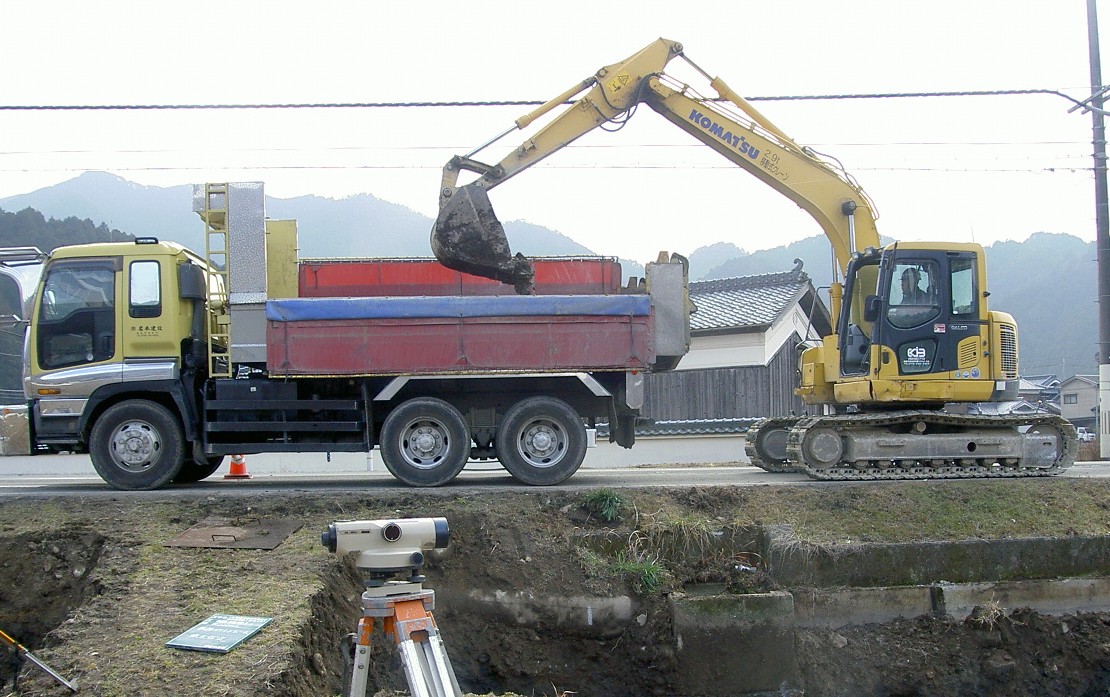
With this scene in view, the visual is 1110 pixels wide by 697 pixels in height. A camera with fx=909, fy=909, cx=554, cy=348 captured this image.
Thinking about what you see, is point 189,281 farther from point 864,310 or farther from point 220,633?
point 864,310

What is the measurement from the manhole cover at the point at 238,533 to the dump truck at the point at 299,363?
1.72 m

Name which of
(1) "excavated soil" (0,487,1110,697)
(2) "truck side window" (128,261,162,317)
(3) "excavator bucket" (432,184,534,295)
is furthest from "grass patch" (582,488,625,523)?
(2) "truck side window" (128,261,162,317)

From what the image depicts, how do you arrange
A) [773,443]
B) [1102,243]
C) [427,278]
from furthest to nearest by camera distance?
[1102,243] < [773,443] < [427,278]

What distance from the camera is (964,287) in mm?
10578

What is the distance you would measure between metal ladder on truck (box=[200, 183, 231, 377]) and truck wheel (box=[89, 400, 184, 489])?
2.53 ft

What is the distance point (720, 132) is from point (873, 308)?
280 centimetres

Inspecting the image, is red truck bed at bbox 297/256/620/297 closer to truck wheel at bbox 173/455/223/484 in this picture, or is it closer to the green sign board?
truck wheel at bbox 173/455/223/484

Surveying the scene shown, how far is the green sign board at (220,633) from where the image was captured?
5559mm

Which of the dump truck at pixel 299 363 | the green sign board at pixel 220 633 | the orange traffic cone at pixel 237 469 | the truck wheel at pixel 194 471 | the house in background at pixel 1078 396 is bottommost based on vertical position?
the house in background at pixel 1078 396

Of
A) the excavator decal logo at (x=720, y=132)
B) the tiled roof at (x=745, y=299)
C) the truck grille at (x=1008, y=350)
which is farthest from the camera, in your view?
the tiled roof at (x=745, y=299)

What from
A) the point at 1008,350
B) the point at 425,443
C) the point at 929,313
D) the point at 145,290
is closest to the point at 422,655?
the point at 425,443

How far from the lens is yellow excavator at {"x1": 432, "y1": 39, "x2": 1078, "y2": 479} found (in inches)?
403

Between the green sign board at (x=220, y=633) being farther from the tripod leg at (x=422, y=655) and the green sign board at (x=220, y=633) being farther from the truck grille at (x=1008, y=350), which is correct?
the truck grille at (x=1008, y=350)

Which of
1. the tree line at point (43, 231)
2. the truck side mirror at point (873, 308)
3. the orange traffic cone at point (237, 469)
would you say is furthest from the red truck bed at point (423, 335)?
the tree line at point (43, 231)
